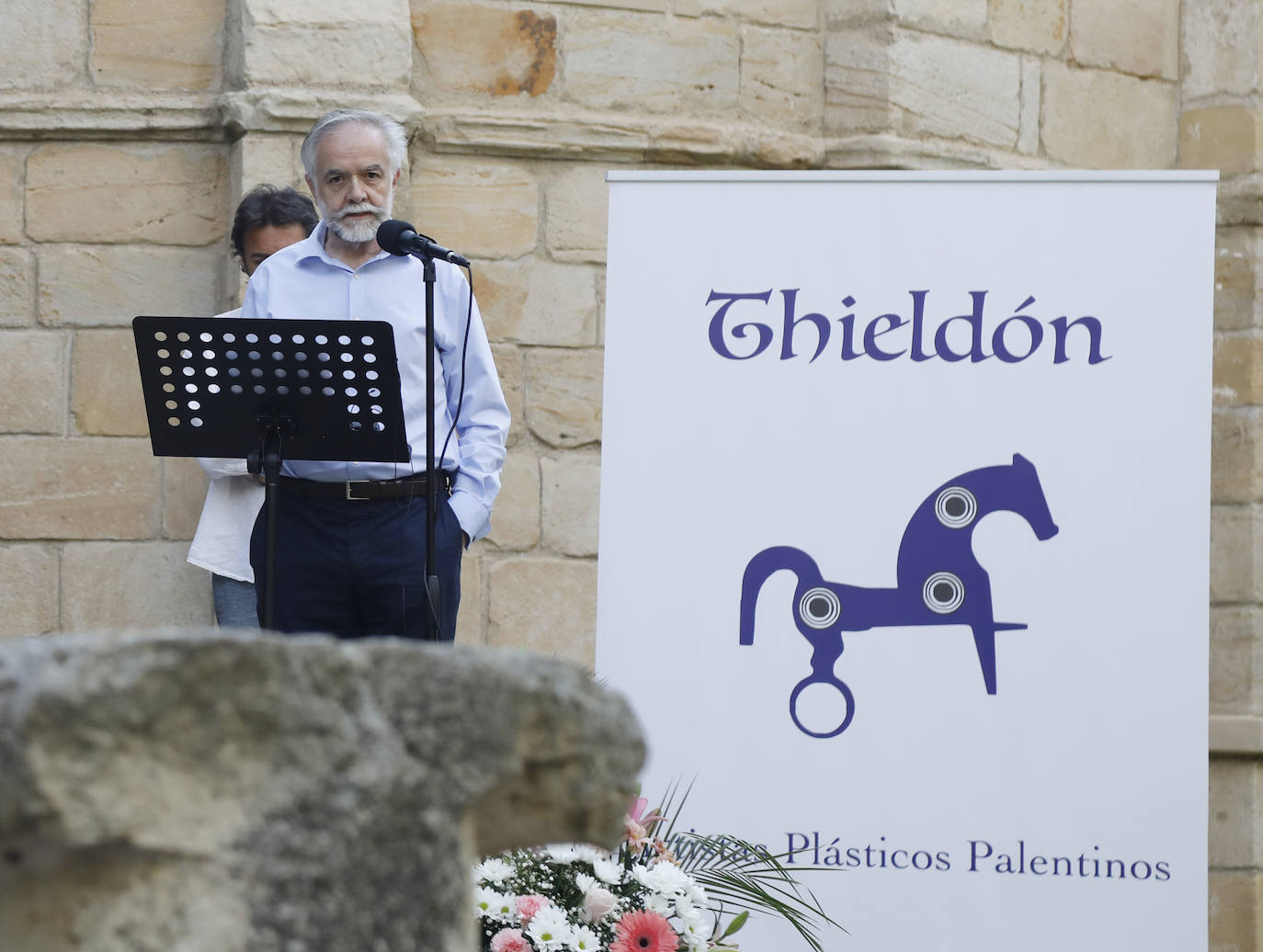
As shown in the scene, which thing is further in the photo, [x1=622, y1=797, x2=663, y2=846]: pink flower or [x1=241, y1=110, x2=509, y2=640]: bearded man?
[x1=241, y1=110, x2=509, y2=640]: bearded man

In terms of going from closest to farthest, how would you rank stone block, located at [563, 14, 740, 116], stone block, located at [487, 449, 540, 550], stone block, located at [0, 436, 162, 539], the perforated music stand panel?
the perforated music stand panel → stone block, located at [0, 436, 162, 539] → stone block, located at [487, 449, 540, 550] → stone block, located at [563, 14, 740, 116]

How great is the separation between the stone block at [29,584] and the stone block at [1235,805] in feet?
11.7

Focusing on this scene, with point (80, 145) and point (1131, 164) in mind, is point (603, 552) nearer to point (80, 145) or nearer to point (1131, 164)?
point (80, 145)

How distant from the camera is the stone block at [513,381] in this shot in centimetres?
485

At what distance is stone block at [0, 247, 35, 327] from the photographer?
4.77 metres

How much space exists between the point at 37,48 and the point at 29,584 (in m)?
1.48

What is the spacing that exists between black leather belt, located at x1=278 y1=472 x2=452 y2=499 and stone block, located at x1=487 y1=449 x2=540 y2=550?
129 cm

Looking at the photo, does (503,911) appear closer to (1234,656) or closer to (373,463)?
(373,463)

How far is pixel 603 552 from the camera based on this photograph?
393cm

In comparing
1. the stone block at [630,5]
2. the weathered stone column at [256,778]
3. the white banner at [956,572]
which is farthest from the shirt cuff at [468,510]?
the weathered stone column at [256,778]

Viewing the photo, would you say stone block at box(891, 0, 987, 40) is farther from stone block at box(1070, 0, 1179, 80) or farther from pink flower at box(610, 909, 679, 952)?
pink flower at box(610, 909, 679, 952)

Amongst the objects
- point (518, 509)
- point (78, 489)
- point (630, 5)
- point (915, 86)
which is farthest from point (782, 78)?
point (78, 489)

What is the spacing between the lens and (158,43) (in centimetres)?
479

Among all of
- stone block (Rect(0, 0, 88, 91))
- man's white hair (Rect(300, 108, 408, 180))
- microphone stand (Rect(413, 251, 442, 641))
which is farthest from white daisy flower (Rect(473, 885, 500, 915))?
stone block (Rect(0, 0, 88, 91))
